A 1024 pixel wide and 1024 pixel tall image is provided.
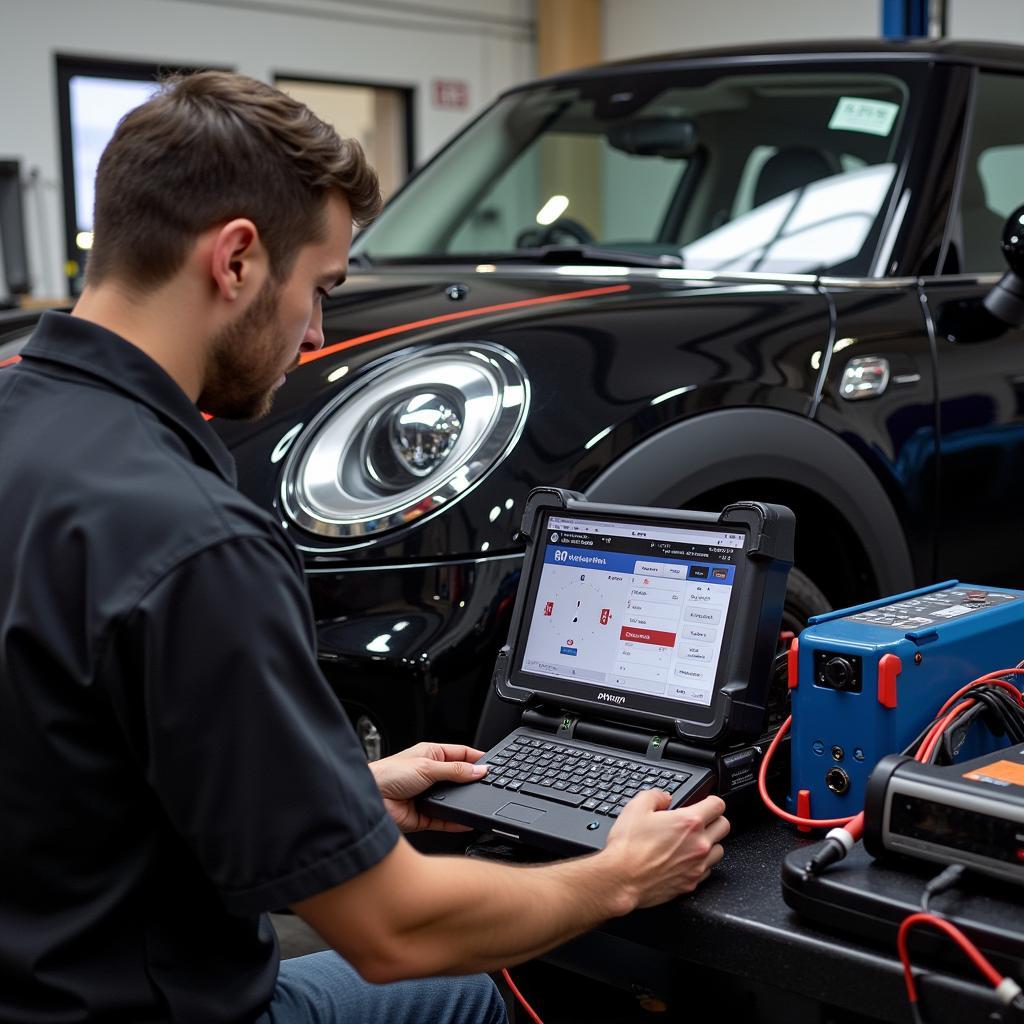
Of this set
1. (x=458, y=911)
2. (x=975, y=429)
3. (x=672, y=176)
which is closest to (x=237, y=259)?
(x=458, y=911)

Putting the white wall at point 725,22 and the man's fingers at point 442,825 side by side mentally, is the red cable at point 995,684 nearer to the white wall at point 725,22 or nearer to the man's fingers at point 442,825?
the man's fingers at point 442,825

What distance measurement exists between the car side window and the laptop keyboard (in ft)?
4.62

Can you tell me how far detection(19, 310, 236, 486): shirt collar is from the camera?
106cm

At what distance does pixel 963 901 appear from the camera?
111 centimetres

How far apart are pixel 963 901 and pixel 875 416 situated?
1.16 meters

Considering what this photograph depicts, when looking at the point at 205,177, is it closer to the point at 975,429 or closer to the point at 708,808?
the point at 708,808

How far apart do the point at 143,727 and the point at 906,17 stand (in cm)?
491

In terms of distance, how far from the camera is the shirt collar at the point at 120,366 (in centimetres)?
106

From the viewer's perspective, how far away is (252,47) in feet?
29.4

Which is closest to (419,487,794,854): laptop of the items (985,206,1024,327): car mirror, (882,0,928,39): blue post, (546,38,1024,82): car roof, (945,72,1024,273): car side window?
(985,206,1024,327): car mirror

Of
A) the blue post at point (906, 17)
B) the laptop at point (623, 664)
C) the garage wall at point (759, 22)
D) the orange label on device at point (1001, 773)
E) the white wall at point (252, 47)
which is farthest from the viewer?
the white wall at point (252, 47)

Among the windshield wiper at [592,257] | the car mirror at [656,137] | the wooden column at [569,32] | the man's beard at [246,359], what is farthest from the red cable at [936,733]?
the wooden column at [569,32]

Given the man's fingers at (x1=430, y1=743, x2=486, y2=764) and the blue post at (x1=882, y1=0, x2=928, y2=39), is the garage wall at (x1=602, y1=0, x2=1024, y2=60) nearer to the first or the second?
the blue post at (x1=882, y1=0, x2=928, y2=39)

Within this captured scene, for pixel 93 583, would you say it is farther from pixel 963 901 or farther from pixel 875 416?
pixel 875 416
